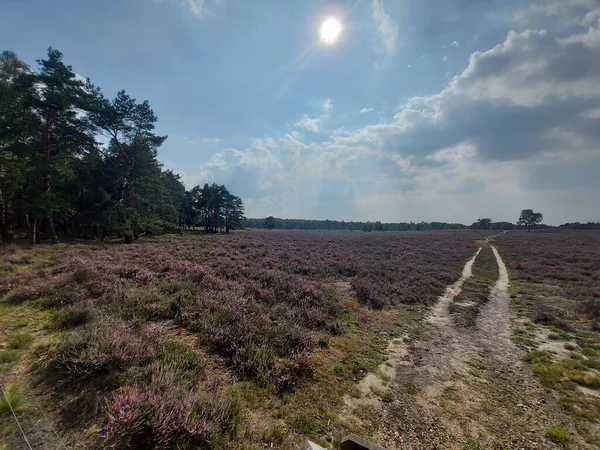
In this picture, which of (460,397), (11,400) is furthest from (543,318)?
(11,400)

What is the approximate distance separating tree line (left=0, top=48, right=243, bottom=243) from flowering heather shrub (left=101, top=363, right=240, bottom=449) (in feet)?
86.8

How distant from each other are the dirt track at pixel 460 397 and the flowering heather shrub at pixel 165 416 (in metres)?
3.17

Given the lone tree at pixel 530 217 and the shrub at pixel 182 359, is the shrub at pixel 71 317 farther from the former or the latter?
the lone tree at pixel 530 217

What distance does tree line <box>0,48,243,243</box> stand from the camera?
21328 mm

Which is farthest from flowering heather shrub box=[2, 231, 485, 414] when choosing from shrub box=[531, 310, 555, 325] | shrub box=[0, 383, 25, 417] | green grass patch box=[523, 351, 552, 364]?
green grass patch box=[523, 351, 552, 364]

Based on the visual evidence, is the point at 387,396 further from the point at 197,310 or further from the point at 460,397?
the point at 197,310

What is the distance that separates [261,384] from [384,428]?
9.31 ft

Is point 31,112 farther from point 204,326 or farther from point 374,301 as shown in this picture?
point 374,301

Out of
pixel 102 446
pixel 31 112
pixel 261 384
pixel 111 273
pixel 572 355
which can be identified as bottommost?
pixel 572 355

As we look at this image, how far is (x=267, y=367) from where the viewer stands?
6.37 metres

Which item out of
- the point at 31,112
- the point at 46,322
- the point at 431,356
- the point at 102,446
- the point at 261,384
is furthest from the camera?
the point at 31,112

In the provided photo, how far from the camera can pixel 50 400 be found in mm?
4348

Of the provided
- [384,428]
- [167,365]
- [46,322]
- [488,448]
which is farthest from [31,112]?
[488,448]

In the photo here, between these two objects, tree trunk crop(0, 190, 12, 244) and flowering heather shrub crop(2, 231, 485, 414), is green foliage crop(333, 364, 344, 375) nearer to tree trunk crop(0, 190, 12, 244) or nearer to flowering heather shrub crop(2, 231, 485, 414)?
flowering heather shrub crop(2, 231, 485, 414)
